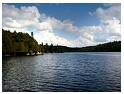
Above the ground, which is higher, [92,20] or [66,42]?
[92,20]

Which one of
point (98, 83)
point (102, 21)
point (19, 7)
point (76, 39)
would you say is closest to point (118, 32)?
point (102, 21)

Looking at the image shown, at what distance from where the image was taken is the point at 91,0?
40.3 feet

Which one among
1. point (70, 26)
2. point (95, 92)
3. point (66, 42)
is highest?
point (70, 26)

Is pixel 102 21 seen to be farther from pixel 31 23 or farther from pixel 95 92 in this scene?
pixel 95 92

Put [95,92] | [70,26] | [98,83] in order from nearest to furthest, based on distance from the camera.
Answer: [95,92]
[98,83]
[70,26]

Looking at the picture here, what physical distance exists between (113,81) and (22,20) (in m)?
7.08

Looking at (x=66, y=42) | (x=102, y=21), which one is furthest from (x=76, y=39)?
(x=102, y=21)

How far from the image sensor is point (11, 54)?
3934 cm

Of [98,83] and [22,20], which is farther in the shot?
[22,20]

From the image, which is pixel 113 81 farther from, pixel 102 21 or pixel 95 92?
pixel 102 21

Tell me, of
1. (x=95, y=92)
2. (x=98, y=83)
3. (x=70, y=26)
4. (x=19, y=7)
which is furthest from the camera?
(x=70, y=26)

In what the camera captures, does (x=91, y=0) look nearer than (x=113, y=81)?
Yes

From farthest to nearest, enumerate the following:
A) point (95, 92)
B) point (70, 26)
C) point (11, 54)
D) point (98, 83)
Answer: point (11, 54)
point (70, 26)
point (98, 83)
point (95, 92)

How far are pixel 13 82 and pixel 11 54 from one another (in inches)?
1019
